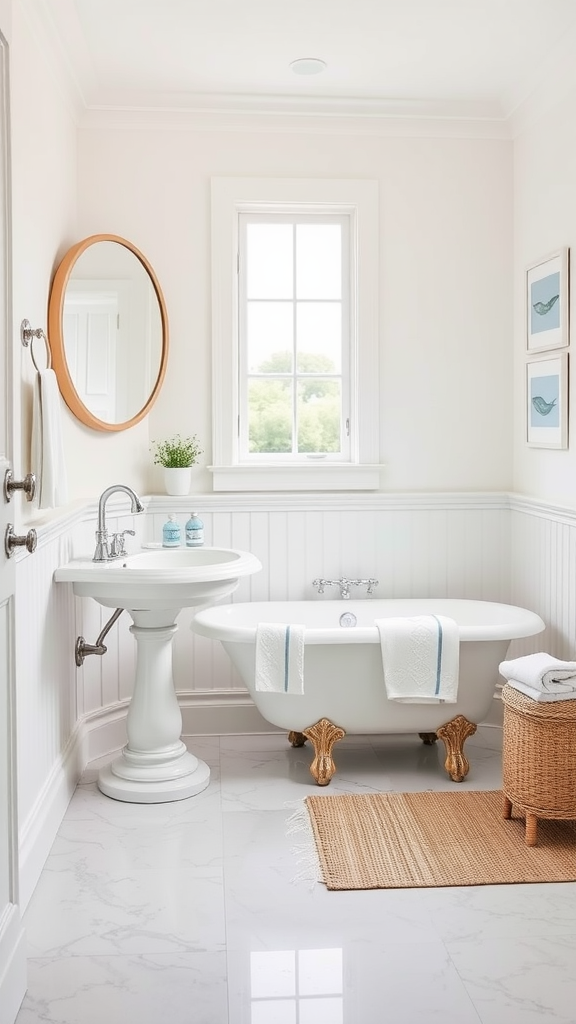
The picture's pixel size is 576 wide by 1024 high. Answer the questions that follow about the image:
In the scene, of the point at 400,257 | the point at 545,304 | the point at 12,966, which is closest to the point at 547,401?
Result: the point at 545,304

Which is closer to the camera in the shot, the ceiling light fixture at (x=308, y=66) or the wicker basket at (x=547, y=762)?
the wicker basket at (x=547, y=762)

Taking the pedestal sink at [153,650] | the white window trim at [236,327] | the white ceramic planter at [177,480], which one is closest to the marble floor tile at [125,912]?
the pedestal sink at [153,650]

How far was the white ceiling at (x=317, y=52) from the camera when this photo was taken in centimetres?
315

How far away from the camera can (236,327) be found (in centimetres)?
416

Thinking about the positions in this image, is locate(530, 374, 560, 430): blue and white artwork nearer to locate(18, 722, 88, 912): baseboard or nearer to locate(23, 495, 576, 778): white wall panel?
locate(23, 495, 576, 778): white wall panel

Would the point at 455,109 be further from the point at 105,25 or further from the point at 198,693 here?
the point at 198,693

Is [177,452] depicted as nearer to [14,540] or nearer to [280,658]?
[280,658]

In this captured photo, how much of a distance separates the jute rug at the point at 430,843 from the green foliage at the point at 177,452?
1.48 m

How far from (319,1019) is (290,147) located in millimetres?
3315

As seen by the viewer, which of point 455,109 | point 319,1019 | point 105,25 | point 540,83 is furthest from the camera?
point 455,109

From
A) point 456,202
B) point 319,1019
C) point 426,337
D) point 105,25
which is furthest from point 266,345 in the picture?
point 319,1019

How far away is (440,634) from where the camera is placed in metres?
3.42

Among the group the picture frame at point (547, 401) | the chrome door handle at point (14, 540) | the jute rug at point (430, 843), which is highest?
the picture frame at point (547, 401)

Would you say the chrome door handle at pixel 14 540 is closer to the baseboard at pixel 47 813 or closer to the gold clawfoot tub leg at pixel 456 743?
the baseboard at pixel 47 813
